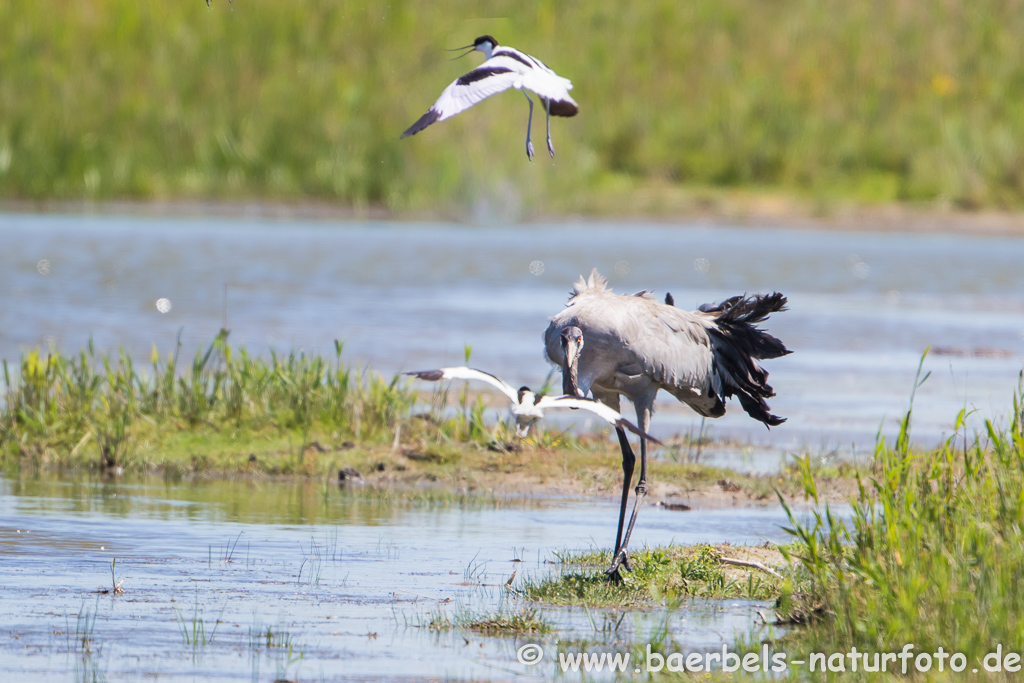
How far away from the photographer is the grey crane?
814cm

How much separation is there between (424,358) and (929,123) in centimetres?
1867

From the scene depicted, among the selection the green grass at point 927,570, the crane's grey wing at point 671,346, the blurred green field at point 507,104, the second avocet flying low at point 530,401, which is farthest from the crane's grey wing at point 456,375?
the blurred green field at point 507,104

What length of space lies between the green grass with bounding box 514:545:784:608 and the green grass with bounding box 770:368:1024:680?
29.7 inches

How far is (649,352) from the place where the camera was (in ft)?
27.2

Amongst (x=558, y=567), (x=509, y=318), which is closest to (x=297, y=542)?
(x=558, y=567)

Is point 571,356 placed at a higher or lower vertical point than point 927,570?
higher

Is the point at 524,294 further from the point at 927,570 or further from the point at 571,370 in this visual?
the point at 927,570

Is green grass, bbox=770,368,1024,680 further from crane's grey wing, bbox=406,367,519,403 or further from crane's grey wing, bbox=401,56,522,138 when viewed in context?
crane's grey wing, bbox=401,56,522,138

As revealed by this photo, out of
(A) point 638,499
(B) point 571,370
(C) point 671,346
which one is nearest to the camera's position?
(B) point 571,370

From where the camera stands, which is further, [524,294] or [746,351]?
[524,294]

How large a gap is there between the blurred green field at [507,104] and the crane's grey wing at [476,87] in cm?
1896

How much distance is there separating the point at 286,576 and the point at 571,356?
1.68m

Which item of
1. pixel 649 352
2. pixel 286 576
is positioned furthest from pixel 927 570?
pixel 286 576

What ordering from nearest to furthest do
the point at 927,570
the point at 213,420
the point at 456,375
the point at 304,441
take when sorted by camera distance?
the point at 927,570 < the point at 456,375 < the point at 304,441 < the point at 213,420
